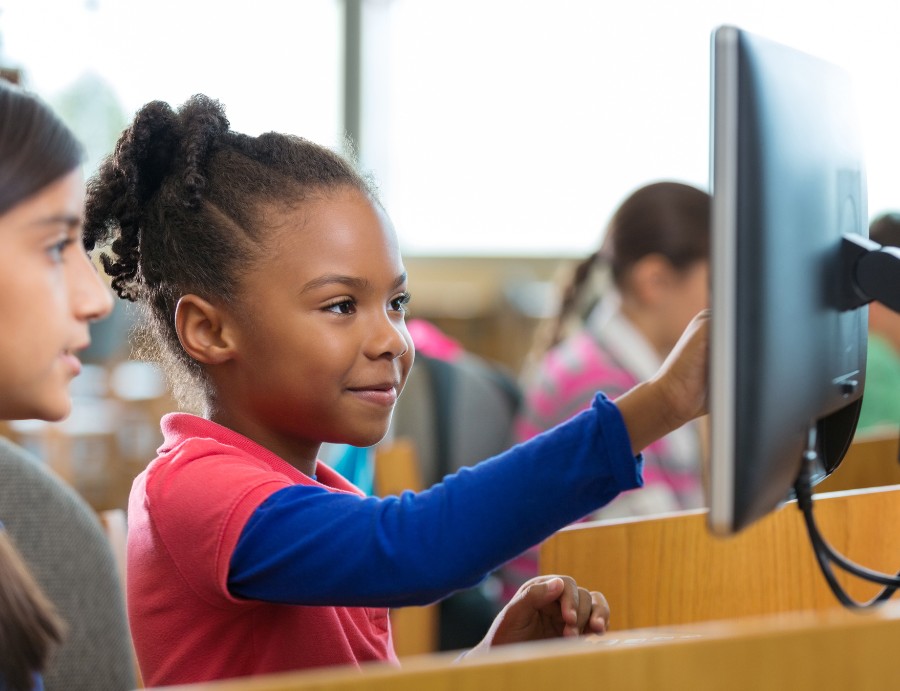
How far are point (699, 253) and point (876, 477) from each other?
755 millimetres

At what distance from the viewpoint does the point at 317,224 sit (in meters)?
0.92

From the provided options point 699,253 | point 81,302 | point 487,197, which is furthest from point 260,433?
point 487,197

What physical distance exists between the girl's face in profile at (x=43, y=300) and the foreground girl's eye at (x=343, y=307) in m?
0.19

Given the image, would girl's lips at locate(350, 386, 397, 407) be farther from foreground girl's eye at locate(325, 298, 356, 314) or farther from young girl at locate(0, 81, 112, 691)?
young girl at locate(0, 81, 112, 691)

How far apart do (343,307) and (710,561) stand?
0.41 m

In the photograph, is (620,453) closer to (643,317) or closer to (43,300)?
(43,300)

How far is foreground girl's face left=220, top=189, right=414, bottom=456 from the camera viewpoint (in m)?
0.89

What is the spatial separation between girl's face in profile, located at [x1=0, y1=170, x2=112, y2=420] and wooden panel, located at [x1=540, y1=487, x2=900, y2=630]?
1.49ft

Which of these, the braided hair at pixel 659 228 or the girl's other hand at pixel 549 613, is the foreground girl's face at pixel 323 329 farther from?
the braided hair at pixel 659 228

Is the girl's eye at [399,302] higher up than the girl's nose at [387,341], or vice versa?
the girl's eye at [399,302]

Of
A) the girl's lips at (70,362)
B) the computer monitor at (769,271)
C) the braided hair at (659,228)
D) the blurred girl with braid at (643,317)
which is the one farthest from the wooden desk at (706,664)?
the braided hair at (659,228)

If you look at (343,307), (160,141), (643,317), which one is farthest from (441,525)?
(643,317)

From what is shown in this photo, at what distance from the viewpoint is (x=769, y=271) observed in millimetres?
587

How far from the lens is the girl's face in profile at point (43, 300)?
2.33ft
